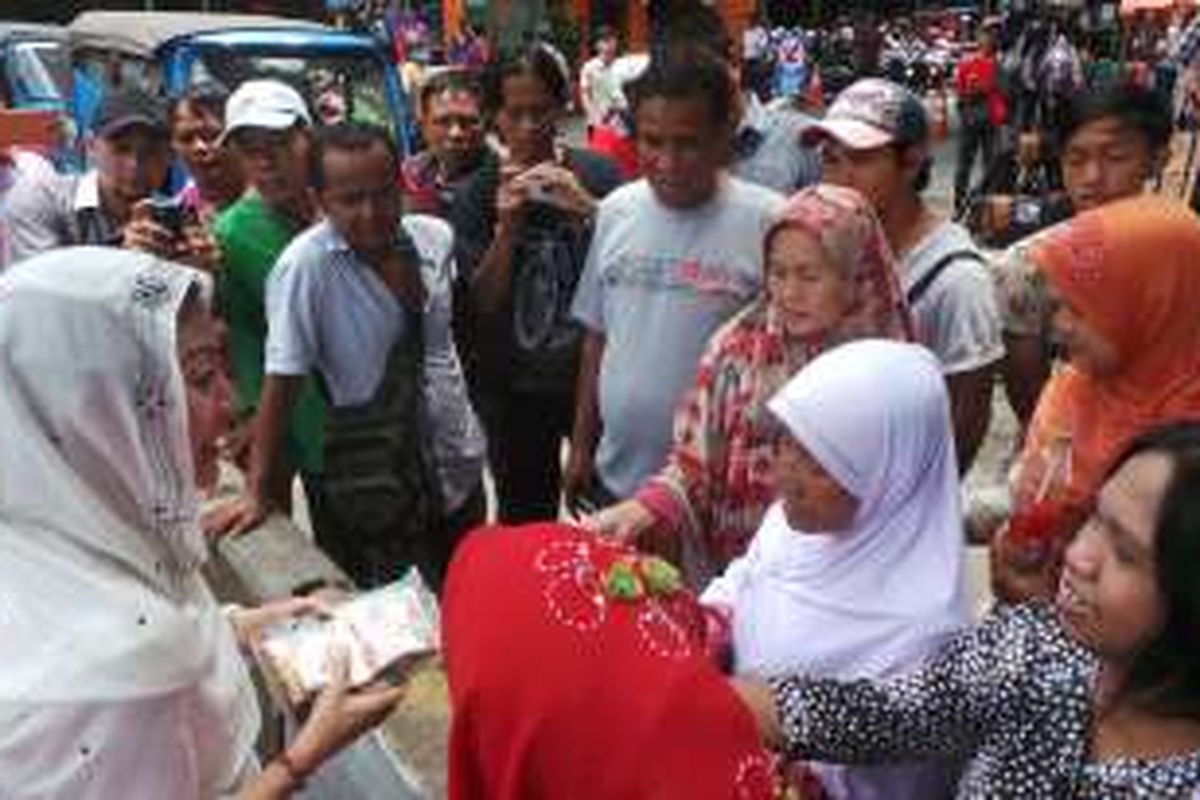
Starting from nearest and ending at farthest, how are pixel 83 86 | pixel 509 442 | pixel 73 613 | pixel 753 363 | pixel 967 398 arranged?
pixel 73 613 → pixel 753 363 → pixel 967 398 → pixel 509 442 → pixel 83 86

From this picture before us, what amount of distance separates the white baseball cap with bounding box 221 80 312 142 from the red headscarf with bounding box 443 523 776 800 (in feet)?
9.43

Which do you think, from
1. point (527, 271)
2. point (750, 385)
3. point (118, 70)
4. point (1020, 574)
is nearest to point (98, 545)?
point (750, 385)

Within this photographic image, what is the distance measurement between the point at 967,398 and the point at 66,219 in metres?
2.89

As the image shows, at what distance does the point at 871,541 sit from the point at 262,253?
2.17 m

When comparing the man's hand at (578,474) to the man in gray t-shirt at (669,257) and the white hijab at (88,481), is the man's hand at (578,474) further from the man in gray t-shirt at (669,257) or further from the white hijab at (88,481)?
the white hijab at (88,481)

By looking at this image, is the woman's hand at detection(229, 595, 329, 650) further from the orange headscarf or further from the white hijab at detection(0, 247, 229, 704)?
the orange headscarf

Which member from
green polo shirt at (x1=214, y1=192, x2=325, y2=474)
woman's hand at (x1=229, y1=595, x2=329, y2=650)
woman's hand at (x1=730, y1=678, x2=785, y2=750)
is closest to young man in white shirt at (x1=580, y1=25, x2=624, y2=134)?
green polo shirt at (x1=214, y1=192, x2=325, y2=474)

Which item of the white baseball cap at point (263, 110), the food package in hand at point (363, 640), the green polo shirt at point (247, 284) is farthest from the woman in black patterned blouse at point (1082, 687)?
the white baseball cap at point (263, 110)

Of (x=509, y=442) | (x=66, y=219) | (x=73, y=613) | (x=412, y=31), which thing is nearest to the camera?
(x=73, y=613)

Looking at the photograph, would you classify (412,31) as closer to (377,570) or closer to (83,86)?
(83,86)

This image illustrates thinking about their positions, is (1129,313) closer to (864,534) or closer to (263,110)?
(864,534)

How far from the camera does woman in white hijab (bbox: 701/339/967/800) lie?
2.00m

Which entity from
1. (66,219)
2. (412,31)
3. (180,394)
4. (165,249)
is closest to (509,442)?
(165,249)

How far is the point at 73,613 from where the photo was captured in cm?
182
